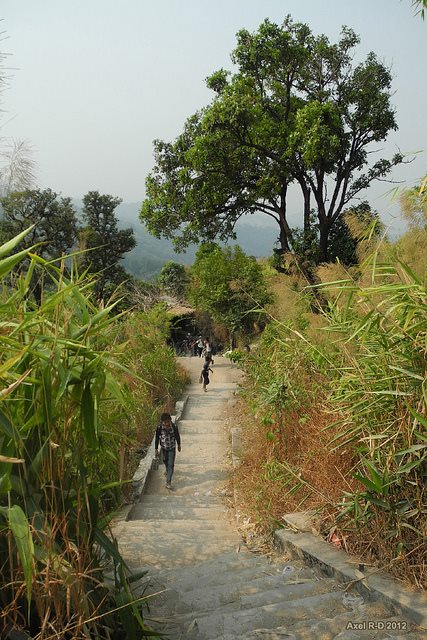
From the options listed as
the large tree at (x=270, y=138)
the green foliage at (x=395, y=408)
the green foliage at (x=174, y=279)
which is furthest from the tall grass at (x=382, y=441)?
the green foliage at (x=174, y=279)

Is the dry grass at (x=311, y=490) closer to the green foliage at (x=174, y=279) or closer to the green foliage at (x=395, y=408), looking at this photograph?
the green foliage at (x=395, y=408)

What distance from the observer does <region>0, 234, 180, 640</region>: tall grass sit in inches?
80.1

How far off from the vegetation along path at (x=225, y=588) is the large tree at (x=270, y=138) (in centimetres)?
1143

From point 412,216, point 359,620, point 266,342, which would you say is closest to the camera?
point 359,620

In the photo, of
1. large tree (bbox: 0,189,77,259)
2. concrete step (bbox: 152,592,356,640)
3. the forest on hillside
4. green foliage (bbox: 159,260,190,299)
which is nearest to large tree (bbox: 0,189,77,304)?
large tree (bbox: 0,189,77,259)

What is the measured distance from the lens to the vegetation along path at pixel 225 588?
2.70 m

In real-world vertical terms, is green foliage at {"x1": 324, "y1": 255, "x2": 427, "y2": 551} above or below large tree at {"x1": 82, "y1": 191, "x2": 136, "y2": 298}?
below

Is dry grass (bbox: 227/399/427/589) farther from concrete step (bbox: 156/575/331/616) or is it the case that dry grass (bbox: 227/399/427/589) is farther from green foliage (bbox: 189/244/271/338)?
green foliage (bbox: 189/244/271/338)

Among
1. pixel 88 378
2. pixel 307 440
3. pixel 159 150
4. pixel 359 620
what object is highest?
pixel 159 150

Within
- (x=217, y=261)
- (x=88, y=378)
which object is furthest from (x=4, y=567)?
(x=217, y=261)

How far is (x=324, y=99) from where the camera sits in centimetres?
1605

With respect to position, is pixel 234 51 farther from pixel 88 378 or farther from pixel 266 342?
pixel 88 378

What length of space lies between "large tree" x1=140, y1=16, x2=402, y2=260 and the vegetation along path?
11435mm

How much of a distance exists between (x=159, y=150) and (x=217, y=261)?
563cm
